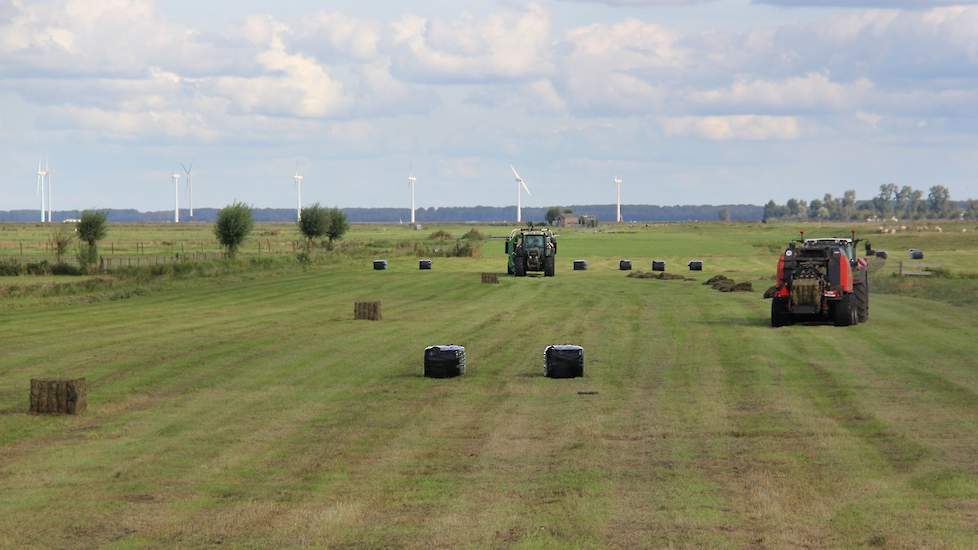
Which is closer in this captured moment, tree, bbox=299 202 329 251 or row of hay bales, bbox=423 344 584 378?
row of hay bales, bbox=423 344 584 378

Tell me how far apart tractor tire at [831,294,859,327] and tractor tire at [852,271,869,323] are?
429mm

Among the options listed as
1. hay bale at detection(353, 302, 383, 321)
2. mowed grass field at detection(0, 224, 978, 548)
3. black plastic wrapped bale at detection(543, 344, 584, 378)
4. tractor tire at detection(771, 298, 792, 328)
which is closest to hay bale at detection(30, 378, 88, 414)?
mowed grass field at detection(0, 224, 978, 548)

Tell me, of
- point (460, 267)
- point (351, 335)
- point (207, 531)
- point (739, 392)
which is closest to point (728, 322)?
point (351, 335)

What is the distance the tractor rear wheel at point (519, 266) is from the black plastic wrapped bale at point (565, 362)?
152 feet

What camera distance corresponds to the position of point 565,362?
86.9 feet

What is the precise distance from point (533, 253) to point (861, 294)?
1375 inches

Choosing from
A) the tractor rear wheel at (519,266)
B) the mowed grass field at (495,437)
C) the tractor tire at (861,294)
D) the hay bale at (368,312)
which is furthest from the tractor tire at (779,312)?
the tractor rear wheel at (519,266)

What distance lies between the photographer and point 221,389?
25062 mm

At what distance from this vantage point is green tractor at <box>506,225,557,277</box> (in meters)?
73.0

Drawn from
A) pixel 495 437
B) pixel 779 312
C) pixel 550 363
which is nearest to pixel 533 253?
pixel 779 312

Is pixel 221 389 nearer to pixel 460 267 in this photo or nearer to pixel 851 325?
pixel 851 325

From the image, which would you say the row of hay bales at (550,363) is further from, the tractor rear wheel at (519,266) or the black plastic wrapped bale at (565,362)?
the tractor rear wheel at (519,266)

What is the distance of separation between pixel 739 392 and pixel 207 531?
12983 mm

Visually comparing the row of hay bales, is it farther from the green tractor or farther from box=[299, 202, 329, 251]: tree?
box=[299, 202, 329, 251]: tree
